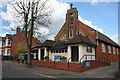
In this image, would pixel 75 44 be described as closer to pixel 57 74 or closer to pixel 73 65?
pixel 73 65

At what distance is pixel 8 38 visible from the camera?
4028 centimetres

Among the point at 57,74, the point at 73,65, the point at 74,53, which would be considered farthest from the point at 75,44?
the point at 57,74

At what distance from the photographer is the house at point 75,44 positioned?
1717 cm

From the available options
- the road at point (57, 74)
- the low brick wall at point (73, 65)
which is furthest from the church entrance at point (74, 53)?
the road at point (57, 74)

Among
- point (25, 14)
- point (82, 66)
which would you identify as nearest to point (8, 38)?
point (25, 14)

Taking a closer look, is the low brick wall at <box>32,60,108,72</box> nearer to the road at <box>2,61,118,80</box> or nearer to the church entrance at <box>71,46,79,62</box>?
the road at <box>2,61,118,80</box>

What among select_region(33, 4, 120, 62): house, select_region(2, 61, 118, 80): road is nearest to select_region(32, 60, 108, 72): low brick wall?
select_region(2, 61, 118, 80): road

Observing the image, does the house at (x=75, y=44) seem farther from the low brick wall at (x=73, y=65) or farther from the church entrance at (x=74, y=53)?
the low brick wall at (x=73, y=65)

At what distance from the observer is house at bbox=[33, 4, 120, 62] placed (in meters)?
17.2

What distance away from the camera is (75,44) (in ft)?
54.2

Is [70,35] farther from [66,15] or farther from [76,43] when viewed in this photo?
[76,43]

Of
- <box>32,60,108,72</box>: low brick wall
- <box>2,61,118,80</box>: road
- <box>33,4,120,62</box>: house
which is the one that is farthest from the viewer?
<box>33,4,120,62</box>: house

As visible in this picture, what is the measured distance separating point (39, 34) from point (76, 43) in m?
6.69

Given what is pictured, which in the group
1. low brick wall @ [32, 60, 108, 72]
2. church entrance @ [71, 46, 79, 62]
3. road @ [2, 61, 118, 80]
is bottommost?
road @ [2, 61, 118, 80]
